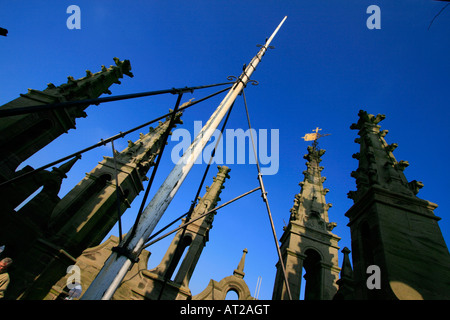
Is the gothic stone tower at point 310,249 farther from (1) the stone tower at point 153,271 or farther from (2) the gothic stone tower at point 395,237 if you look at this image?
(2) the gothic stone tower at point 395,237

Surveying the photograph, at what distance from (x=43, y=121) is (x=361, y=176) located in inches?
715

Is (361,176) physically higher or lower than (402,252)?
higher

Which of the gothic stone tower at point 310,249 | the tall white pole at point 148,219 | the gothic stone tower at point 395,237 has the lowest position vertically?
the tall white pole at point 148,219

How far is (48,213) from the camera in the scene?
13.5 m

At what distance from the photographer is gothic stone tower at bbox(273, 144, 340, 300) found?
1165cm

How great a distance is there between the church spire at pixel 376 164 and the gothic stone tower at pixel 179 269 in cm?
769

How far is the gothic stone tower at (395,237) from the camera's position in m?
4.82

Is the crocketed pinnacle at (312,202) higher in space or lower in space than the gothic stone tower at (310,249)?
higher

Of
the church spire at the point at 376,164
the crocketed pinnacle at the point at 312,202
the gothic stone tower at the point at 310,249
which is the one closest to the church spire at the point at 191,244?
the gothic stone tower at the point at 310,249

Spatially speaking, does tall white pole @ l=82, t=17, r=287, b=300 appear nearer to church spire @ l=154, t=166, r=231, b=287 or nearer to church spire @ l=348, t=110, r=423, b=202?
church spire @ l=348, t=110, r=423, b=202

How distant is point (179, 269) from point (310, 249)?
802cm
